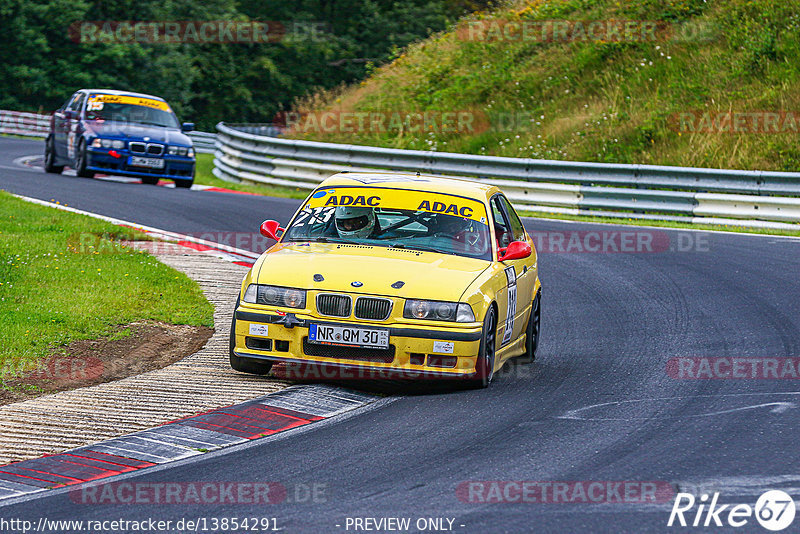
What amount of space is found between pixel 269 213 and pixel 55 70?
3232 cm

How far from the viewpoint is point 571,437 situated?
6.80m

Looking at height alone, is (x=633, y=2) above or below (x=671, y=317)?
above

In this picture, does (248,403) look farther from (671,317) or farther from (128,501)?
(671,317)

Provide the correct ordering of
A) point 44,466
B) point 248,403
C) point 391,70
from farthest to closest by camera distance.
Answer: point 391,70, point 248,403, point 44,466

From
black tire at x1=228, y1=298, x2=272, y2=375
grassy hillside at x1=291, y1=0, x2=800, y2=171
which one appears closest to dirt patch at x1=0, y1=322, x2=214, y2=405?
black tire at x1=228, y1=298, x2=272, y2=375

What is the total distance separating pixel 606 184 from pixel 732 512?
52.5 ft

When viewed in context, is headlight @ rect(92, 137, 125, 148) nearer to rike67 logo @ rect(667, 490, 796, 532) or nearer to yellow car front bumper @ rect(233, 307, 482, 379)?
yellow car front bumper @ rect(233, 307, 482, 379)

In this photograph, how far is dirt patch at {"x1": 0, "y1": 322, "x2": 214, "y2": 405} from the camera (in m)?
8.06

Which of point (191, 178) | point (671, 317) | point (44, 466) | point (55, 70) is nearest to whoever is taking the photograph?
point (44, 466)

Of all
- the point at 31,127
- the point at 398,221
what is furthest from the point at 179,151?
the point at 31,127

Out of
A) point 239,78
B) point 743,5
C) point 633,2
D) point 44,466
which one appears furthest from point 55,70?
point 44,466

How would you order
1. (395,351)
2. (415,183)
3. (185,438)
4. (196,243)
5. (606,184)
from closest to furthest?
(185,438)
(395,351)
(415,183)
(196,243)
(606,184)

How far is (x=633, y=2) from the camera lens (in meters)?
30.2

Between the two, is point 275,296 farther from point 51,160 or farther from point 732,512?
point 51,160
